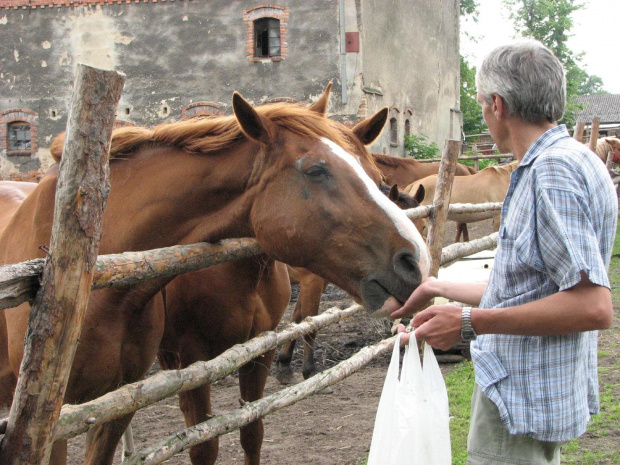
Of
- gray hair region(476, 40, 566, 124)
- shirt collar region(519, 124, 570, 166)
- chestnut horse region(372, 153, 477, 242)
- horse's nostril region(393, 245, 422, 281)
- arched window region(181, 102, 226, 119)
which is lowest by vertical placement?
chestnut horse region(372, 153, 477, 242)

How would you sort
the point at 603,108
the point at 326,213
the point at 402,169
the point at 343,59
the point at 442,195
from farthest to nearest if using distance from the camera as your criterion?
the point at 603,108 → the point at 343,59 → the point at 402,169 → the point at 442,195 → the point at 326,213

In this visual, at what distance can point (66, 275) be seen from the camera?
1.37 m

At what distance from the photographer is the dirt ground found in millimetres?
3865

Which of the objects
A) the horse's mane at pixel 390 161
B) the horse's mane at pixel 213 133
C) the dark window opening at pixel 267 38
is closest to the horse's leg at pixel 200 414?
the horse's mane at pixel 213 133

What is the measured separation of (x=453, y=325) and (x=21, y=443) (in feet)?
3.53

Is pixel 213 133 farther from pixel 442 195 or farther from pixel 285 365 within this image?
pixel 285 365

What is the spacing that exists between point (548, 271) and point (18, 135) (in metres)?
19.0

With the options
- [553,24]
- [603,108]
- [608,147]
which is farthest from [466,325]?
[603,108]

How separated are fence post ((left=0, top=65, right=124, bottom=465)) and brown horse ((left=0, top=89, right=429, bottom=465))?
81 cm

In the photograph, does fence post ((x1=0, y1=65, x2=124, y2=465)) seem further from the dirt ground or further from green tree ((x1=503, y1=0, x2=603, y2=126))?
green tree ((x1=503, y1=0, x2=603, y2=126))

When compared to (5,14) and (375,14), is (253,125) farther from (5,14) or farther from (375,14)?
(5,14)

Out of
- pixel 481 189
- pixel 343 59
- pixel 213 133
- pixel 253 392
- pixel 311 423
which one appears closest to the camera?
pixel 213 133

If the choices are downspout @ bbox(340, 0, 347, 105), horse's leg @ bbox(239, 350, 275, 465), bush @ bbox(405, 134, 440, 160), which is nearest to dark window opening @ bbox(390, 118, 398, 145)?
bush @ bbox(405, 134, 440, 160)

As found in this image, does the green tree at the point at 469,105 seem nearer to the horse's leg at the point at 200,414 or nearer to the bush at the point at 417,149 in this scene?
the bush at the point at 417,149
